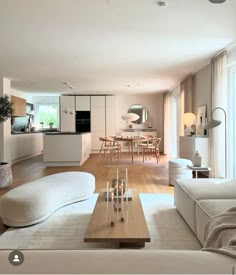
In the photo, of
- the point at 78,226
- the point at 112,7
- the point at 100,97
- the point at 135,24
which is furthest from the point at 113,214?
the point at 100,97

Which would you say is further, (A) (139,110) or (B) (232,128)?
(A) (139,110)

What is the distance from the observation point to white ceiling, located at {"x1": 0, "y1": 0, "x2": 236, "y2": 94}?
3195 mm

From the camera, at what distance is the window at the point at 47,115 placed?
11.9m

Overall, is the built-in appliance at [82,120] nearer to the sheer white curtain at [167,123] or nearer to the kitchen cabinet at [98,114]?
the kitchen cabinet at [98,114]

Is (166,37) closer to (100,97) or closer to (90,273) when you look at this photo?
(90,273)

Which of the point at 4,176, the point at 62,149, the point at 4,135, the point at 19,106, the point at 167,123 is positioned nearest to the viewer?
the point at 4,176

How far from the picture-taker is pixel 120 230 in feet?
7.20

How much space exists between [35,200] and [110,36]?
2.68 metres

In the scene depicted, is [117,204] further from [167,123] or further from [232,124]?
[167,123]

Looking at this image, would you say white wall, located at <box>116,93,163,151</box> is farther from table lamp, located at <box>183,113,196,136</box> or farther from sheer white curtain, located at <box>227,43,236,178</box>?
sheer white curtain, located at <box>227,43,236,178</box>

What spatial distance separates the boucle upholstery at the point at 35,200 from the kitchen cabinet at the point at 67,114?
24.7ft

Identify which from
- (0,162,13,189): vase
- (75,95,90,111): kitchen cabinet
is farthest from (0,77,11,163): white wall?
(75,95,90,111): kitchen cabinet

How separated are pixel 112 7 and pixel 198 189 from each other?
2.32 meters

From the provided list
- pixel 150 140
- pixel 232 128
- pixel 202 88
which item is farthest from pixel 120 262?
pixel 150 140
